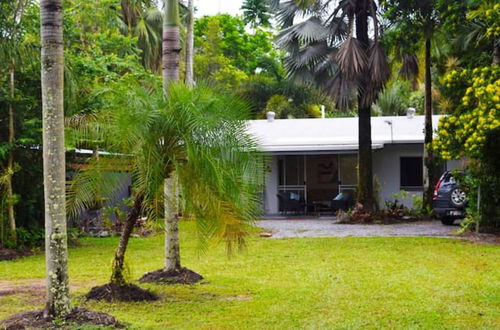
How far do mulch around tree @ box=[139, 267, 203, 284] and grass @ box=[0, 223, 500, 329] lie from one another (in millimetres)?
259

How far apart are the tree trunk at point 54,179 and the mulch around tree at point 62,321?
0.32 feet

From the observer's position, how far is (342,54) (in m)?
20.5

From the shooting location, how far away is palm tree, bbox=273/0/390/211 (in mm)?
20516

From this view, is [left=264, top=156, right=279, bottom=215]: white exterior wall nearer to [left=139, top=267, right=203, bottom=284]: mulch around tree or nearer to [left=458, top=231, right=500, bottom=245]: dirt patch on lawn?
[left=458, top=231, right=500, bottom=245]: dirt patch on lawn

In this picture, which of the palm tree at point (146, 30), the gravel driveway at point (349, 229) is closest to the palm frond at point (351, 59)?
the gravel driveway at point (349, 229)

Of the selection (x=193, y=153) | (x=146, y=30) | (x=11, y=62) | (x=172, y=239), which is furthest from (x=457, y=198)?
(x=146, y=30)

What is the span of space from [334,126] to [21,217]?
14.1 meters

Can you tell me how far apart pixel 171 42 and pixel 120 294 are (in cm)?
403

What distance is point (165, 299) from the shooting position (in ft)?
30.2

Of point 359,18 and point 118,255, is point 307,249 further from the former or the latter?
point 359,18

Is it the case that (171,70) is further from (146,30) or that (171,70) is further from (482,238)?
(146,30)

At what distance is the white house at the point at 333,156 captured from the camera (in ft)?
79.8

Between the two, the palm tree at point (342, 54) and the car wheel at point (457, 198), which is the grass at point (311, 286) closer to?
the car wheel at point (457, 198)

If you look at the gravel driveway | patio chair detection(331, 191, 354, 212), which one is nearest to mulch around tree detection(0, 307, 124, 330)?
the gravel driveway
